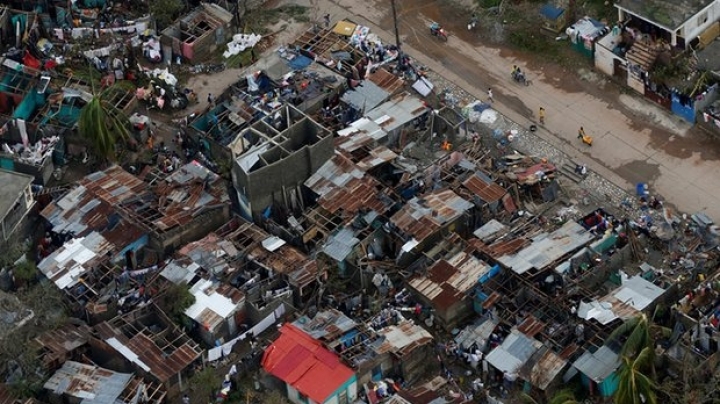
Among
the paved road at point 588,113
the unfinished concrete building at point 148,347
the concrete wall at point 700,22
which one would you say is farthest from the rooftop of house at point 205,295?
the concrete wall at point 700,22

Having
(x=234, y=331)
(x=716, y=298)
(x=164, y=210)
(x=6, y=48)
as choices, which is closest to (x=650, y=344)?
(x=716, y=298)

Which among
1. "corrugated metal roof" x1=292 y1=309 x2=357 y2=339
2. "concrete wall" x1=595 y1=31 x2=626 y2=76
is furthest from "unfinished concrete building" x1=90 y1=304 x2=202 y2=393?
"concrete wall" x1=595 y1=31 x2=626 y2=76

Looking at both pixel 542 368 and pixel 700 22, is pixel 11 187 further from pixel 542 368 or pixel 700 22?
pixel 700 22

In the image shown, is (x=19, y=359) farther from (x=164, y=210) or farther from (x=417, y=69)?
(x=417, y=69)

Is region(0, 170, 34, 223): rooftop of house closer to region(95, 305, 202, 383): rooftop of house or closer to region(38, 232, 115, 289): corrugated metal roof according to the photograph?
region(38, 232, 115, 289): corrugated metal roof

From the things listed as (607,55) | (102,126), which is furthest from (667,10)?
(102,126)

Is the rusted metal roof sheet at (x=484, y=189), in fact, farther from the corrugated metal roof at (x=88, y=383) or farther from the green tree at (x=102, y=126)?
the corrugated metal roof at (x=88, y=383)
